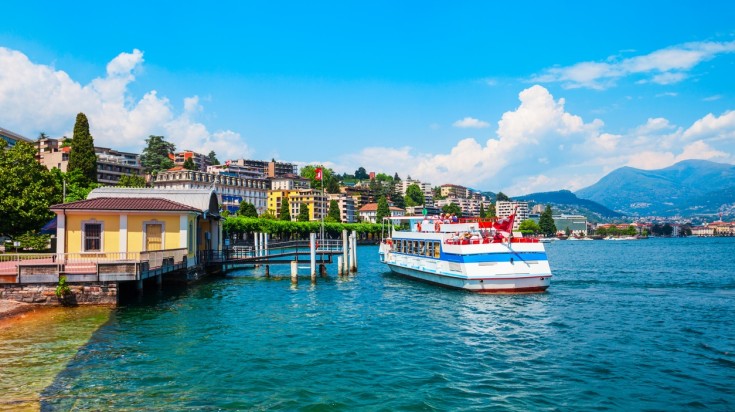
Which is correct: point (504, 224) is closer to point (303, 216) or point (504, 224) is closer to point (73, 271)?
point (73, 271)

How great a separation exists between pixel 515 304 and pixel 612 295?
928cm

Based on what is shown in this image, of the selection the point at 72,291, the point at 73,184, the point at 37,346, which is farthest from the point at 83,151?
the point at 37,346

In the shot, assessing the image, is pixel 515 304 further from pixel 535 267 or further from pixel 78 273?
pixel 78 273

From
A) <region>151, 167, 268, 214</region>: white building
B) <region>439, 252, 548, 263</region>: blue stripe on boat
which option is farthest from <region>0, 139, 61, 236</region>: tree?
<region>151, 167, 268, 214</region>: white building

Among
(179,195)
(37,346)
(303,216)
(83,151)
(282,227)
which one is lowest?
(37,346)

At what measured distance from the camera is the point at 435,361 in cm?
1856

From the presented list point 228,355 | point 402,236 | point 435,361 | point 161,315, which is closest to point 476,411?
point 435,361

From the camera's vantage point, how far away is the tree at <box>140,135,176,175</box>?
16888cm

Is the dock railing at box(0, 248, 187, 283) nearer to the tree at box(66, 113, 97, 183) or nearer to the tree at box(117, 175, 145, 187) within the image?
the tree at box(66, 113, 97, 183)

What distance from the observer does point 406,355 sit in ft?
63.3

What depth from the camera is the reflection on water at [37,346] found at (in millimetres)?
14172

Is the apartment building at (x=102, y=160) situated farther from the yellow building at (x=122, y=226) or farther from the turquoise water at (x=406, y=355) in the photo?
the turquoise water at (x=406, y=355)

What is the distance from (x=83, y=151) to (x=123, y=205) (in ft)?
185

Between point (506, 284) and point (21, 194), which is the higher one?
point (21, 194)
